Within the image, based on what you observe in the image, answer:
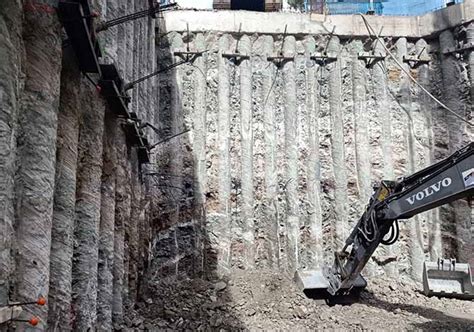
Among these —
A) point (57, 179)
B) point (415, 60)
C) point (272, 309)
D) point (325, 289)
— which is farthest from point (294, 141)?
point (57, 179)

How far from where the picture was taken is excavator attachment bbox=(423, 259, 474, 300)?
817cm

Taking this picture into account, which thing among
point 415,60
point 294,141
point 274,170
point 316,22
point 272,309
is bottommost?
point 272,309

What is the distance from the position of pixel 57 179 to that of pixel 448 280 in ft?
24.0

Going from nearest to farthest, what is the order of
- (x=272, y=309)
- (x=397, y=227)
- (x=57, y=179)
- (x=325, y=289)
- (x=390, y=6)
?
(x=57, y=179), (x=397, y=227), (x=272, y=309), (x=325, y=289), (x=390, y=6)

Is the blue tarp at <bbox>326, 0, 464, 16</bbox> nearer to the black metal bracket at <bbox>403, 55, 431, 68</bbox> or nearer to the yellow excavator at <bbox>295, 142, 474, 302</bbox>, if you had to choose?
the black metal bracket at <bbox>403, 55, 431, 68</bbox>

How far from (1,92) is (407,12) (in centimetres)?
1196

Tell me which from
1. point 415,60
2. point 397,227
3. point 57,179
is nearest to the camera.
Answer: point 57,179

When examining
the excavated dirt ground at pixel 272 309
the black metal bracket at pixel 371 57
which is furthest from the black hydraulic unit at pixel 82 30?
the black metal bracket at pixel 371 57

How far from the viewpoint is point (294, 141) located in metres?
9.85

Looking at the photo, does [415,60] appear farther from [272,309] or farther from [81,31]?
[81,31]

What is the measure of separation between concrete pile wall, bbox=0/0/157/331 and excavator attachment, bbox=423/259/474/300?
5.40 meters

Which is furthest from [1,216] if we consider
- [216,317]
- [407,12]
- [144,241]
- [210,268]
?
[407,12]

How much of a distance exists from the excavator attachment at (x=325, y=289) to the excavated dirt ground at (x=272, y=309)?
0.15 m

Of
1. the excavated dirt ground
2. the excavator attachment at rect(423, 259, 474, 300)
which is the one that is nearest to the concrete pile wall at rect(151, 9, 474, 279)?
the excavated dirt ground
